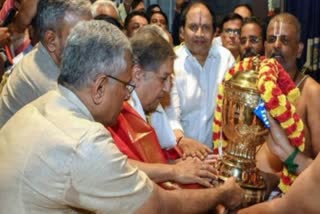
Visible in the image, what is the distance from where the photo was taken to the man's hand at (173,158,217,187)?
2010 millimetres

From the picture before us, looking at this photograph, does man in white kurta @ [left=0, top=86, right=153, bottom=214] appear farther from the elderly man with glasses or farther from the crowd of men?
the elderly man with glasses

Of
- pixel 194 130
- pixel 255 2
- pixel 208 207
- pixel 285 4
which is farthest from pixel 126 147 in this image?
pixel 255 2

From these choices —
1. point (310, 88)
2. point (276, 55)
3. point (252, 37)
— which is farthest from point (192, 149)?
point (252, 37)

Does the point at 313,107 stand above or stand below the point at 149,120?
below

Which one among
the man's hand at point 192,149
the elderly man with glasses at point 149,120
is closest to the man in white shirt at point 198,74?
the man's hand at point 192,149

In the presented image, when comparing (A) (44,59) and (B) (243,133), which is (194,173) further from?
(A) (44,59)

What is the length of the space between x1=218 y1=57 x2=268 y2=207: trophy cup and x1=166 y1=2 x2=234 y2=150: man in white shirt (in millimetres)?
770

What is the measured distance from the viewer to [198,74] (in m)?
3.29

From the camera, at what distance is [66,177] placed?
146cm

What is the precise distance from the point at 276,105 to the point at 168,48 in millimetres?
445

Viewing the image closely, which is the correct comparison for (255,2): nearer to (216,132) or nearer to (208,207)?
(216,132)

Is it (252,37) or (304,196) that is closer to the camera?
(304,196)

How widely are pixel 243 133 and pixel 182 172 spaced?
0.27m

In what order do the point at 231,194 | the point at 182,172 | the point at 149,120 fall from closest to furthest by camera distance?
the point at 231,194 < the point at 182,172 < the point at 149,120
